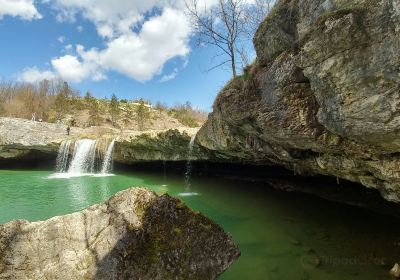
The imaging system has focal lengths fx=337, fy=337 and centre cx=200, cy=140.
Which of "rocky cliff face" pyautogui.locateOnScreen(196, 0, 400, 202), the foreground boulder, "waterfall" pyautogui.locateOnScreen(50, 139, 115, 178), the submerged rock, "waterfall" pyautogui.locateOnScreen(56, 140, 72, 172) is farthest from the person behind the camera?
"waterfall" pyautogui.locateOnScreen(56, 140, 72, 172)

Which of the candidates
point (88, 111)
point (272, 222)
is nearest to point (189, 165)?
point (272, 222)

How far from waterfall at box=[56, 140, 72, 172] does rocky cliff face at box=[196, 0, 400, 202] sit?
785 inches

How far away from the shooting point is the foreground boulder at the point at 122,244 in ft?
17.2

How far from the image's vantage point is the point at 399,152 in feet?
22.7

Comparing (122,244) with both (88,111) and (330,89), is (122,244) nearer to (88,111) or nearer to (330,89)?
(330,89)

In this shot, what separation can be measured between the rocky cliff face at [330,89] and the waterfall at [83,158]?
1869 centimetres

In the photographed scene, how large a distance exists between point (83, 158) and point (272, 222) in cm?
2017

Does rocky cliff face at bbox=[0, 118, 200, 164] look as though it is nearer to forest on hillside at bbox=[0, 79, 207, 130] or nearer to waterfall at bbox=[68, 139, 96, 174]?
waterfall at bbox=[68, 139, 96, 174]

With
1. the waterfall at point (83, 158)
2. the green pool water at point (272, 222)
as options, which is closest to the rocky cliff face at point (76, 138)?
the waterfall at point (83, 158)

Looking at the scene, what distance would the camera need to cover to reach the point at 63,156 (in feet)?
93.1

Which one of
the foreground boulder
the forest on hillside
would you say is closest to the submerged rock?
the foreground boulder

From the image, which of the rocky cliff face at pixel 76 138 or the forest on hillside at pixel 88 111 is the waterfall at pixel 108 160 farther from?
the forest on hillside at pixel 88 111

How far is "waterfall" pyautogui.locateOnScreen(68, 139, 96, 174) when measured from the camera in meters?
27.6

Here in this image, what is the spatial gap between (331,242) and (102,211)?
654 cm
